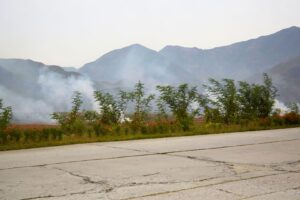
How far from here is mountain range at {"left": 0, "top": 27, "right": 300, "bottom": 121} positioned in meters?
67.1

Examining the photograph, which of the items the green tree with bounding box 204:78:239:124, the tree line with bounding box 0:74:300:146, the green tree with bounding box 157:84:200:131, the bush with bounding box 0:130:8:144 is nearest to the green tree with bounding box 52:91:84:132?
the tree line with bounding box 0:74:300:146

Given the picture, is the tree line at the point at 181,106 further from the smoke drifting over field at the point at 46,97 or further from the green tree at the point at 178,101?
the smoke drifting over field at the point at 46,97

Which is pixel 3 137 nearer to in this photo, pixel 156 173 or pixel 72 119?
pixel 72 119

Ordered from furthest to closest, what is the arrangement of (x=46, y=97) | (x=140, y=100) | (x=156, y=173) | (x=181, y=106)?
(x=46, y=97), (x=181, y=106), (x=140, y=100), (x=156, y=173)

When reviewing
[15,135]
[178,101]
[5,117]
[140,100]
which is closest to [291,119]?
[178,101]

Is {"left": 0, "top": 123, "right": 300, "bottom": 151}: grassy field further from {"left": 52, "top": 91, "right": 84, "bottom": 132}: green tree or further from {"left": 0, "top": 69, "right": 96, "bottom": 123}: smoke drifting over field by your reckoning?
{"left": 0, "top": 69, "right": 96, "bottom": 123}: smoke drifting over field

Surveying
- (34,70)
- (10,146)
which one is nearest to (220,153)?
(10,146)

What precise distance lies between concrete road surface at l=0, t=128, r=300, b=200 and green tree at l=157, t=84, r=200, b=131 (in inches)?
240

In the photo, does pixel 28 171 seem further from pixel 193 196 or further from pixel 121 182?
pixel 193 196

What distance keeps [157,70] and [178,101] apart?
342 ft

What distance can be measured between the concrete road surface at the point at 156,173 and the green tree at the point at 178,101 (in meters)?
6.09

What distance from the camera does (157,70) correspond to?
393 feet

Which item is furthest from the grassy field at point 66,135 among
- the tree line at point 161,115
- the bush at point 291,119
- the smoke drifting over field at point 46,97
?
the smoke drifting over field at point 46,97

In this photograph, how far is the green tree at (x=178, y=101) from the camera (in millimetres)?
15727
